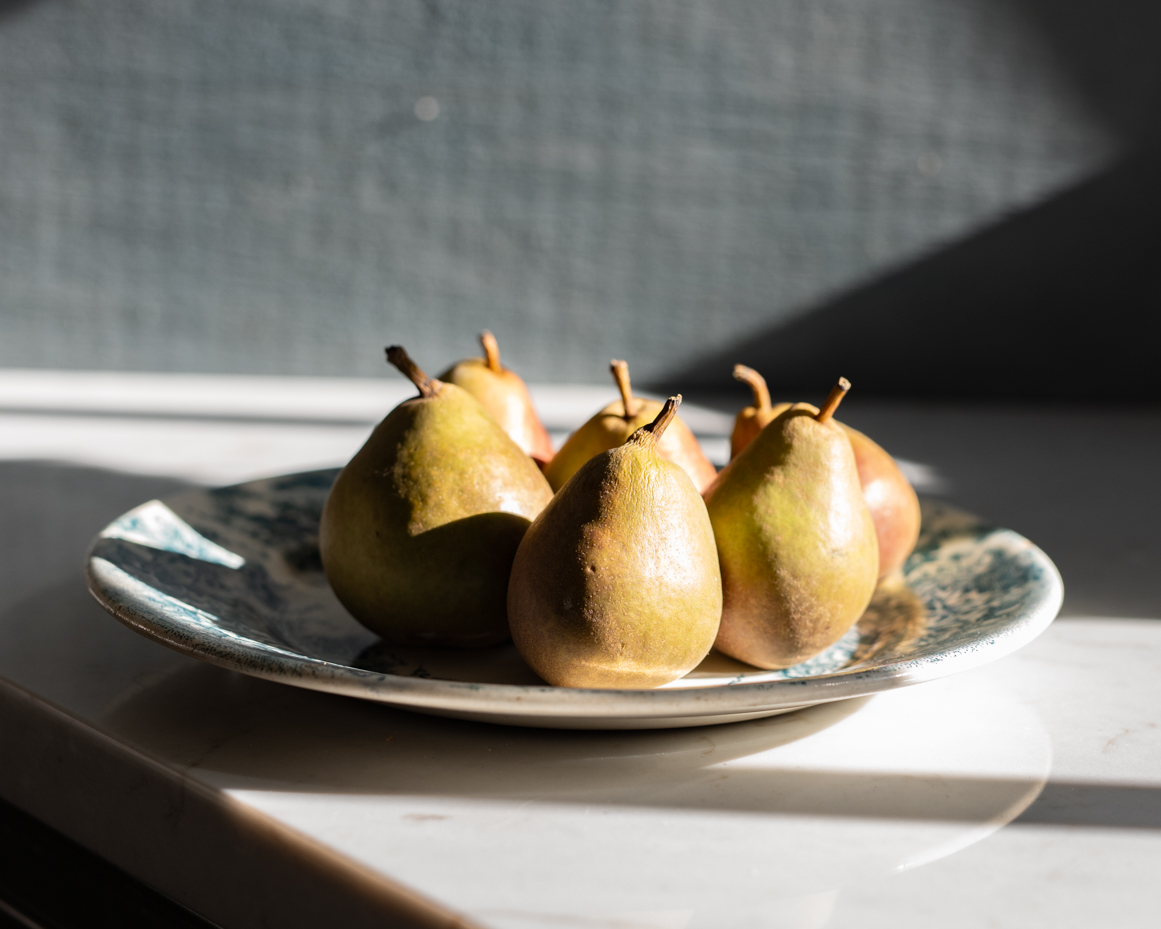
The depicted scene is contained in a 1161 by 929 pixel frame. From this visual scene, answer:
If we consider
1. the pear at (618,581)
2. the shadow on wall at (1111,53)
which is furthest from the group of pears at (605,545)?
the shadow on wall at (1111,53)

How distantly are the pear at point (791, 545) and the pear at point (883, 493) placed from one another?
8 cm

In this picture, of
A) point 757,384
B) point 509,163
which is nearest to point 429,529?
point 757,384

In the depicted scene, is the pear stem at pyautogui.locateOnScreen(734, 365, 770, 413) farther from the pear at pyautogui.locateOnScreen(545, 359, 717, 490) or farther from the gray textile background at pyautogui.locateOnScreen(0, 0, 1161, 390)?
the gray textile background at pyautogui.locateOnScreen(0, 0, 1161, 390)

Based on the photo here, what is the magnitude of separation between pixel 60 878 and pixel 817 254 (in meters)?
1.54

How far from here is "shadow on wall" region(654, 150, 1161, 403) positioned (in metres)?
1.71

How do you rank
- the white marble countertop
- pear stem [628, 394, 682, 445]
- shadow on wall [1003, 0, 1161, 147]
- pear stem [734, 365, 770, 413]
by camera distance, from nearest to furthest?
the white marble countertop < pear stem [628, 394, 682, 445] < pear stem [734, 365, 770, 413] < shadow on wall [1003, 0, 1161, 147]

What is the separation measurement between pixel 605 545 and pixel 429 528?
10 centimetres

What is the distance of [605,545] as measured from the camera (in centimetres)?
42

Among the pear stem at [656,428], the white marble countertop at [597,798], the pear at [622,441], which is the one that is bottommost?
the white marble countertop at [597,798]

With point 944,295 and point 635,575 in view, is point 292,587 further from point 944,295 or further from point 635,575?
point 944,295

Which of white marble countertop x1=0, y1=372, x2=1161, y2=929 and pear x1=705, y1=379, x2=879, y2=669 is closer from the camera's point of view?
white marble countertop x1=0, y1=372, x2=1161, y2=929

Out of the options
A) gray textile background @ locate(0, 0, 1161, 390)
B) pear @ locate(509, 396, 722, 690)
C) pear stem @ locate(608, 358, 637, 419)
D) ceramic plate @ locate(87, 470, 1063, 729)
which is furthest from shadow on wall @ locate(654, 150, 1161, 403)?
pear @ locate(509, 396, 722, 690)

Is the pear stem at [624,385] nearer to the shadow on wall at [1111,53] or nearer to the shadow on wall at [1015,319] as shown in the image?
the shadow on wall at [1015,319]

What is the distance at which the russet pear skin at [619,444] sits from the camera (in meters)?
0.55
